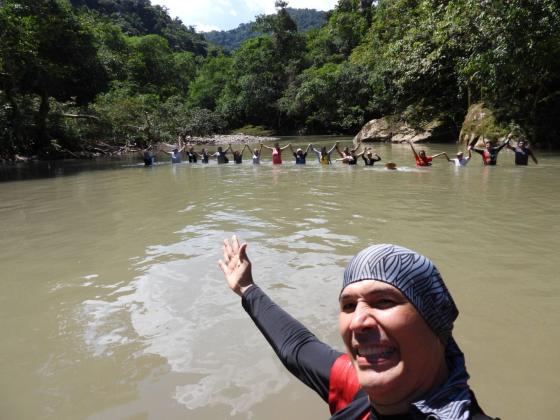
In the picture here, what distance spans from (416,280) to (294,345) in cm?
76

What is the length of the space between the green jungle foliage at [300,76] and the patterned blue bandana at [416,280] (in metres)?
18.4

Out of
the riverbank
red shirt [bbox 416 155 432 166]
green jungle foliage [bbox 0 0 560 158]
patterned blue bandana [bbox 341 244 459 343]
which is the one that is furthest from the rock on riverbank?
patterned blue bandana [bbox 341 244 459 343]

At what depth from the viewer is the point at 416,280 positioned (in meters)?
1.27

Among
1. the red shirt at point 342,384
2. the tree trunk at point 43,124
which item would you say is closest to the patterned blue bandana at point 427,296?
the red shirt at point 342,384

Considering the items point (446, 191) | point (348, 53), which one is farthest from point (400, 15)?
point (446, 191)

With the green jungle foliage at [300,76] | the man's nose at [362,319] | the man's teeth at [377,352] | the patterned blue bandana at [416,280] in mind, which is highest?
the green jungle foliage at [300,76]

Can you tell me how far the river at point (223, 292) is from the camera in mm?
3123

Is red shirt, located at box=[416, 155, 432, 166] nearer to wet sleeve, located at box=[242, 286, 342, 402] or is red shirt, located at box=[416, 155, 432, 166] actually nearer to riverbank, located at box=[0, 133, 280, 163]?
wet sleeve, located at box=[242, 286, 342, 402]

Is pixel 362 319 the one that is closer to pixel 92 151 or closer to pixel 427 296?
pixel 427 296

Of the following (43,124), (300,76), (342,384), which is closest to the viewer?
(342,384)

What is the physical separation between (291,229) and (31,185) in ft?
35.9

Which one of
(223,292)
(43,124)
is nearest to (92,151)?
(43,124)

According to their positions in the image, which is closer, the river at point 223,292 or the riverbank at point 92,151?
the river at point 223,292

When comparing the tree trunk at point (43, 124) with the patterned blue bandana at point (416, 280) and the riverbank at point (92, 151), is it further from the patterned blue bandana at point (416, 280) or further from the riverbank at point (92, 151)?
the patterned blue bandana at point (416, 280)
